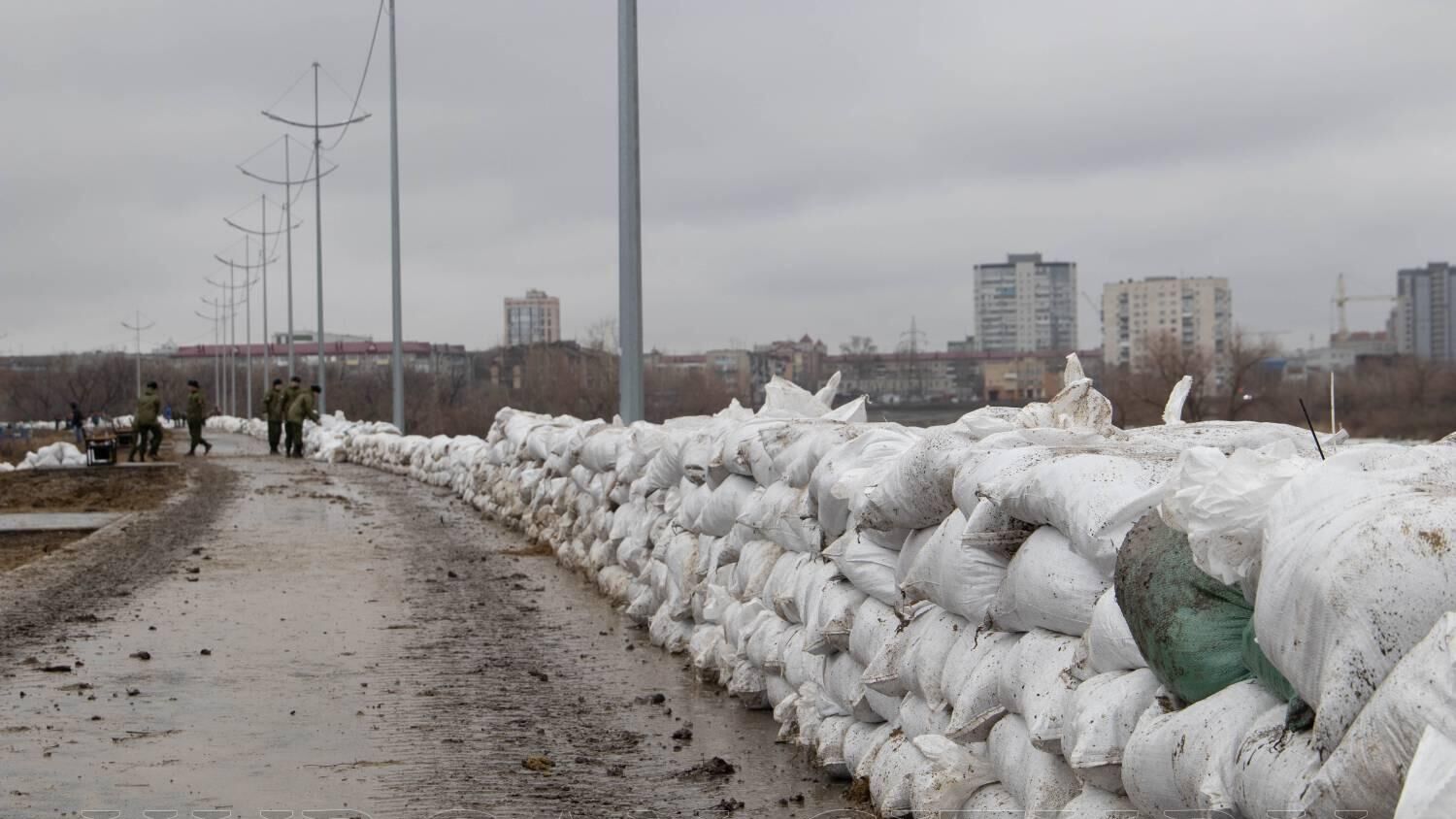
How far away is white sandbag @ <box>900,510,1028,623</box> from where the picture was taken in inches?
164

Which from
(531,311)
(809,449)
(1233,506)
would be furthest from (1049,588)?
(531,311)

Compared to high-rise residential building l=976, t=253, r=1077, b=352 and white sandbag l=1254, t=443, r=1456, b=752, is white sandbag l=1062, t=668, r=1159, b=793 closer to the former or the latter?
white sandbag l=1254, t=443, r=1456, b=752

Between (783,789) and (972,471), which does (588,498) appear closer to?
(783,789)

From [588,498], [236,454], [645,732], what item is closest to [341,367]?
[236,454]

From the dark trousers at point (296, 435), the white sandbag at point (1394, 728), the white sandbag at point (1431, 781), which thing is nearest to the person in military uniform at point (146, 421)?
the dark trousers at point (296, 435)

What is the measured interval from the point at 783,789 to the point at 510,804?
0.84m

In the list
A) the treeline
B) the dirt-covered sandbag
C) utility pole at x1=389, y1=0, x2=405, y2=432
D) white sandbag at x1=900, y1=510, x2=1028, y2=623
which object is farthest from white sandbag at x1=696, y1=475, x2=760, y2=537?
utility pole at x1=389, y1=0, x2=405, y2=432

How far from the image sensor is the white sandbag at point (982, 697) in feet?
12.7

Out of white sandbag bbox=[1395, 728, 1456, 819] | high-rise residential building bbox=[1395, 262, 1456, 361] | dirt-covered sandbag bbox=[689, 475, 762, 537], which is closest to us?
white sandbag bbox=[1395, 728, 1456, 819]

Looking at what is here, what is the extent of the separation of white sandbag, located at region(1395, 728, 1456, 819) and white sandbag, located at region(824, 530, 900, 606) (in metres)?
2.92

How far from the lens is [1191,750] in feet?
9.12

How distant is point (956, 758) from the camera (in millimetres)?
3953

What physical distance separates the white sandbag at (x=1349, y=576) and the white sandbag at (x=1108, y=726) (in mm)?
547

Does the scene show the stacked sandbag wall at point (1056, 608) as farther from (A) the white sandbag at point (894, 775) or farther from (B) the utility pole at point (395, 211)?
(B) the utility pole at point (395, 211)
